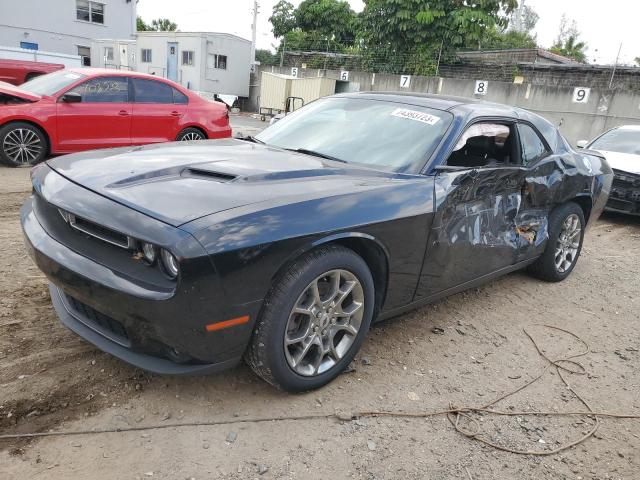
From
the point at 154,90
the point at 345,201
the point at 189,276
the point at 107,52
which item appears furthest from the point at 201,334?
the point at 107,52

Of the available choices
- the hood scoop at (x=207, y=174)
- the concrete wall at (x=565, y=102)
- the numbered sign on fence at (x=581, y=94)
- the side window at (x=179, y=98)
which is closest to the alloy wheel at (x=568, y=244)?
the hood scoop at (x=207, y=174)

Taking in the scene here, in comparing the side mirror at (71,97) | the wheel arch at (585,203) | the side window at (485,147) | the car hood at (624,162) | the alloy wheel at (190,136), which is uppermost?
the side window at (485,147)

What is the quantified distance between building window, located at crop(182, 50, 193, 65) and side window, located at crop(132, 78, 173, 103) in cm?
1923

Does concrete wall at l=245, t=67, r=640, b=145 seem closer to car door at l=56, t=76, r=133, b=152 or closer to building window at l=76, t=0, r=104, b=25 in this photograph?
car door at l=56, t=76, r=133, b=152

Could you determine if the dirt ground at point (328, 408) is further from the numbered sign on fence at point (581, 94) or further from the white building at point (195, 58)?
the white building at point (195, 58)

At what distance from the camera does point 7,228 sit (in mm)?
4758

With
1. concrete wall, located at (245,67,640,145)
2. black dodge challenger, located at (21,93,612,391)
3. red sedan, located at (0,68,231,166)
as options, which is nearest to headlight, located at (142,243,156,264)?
black dodge challenger, located at (21,93,612,391)

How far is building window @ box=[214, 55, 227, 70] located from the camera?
26.2m

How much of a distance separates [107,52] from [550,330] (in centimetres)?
3048

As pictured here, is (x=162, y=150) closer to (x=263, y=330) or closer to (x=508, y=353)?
(x=263, y=330)

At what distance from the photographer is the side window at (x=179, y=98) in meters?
8.36

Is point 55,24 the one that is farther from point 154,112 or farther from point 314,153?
point 314,153

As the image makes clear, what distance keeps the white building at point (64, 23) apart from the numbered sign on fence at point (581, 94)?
83.4ft

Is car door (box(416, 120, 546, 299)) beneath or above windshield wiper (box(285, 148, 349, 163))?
beneath
